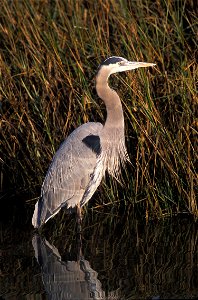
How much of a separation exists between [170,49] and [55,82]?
1.09 metres

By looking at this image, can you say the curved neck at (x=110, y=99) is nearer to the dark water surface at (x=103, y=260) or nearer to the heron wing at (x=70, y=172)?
the heron wing at (x=70, y=172)

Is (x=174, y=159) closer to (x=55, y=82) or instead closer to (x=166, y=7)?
(x=55, y=82)

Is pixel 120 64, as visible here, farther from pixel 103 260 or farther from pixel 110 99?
pixel 103 260

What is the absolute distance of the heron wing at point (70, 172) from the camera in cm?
645

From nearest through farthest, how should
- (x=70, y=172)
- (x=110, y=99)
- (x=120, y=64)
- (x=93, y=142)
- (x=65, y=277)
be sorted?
1. (x=65, y=277)
2. (x=120, y=64)
3. (x=110, y=99)
4. (x=93, y=142)
5. (x=70, y=172)

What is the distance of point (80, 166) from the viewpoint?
6.61 meters

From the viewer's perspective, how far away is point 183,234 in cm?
616

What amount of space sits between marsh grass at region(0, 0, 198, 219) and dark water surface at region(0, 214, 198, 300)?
0.81 ft

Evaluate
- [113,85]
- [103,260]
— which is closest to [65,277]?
[103,260]

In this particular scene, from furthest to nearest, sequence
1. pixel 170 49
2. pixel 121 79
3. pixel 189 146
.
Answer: pixel 170 49 → pixel 121 79 → pixel 189 146

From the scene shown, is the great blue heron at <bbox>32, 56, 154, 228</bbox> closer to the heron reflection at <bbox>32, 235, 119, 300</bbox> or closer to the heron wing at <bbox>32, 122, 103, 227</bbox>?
the heron wing at <bbox>32, 122, 103, 227</bbox>

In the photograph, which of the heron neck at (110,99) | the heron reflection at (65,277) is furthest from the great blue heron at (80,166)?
the heron reflection at (65,277)

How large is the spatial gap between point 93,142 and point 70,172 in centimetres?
36

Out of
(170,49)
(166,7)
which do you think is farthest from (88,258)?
(166,7)
